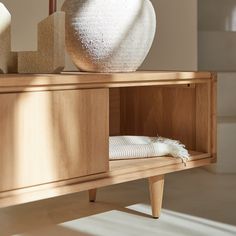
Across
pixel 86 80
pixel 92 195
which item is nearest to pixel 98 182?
pixel 86 80

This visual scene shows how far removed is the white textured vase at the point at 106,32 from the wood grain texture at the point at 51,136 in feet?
0.72

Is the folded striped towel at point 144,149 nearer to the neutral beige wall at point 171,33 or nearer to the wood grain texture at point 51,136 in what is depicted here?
the wood grain texture at point 51,136

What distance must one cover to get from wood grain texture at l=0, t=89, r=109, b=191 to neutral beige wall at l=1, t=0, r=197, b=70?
1.19 metres

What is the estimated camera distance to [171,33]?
2719 mm

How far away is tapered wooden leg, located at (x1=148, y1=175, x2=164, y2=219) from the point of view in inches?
63.4

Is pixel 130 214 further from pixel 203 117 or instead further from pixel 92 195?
pixel 203 117

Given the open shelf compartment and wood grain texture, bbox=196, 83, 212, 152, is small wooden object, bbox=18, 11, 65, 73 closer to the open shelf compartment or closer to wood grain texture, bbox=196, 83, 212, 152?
the open shelf compartment

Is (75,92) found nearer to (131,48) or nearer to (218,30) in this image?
(131,48)

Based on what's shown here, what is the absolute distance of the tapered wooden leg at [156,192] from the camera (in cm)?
161

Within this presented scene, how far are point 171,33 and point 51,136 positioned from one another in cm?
158

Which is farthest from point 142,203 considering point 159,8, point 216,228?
point 159,8


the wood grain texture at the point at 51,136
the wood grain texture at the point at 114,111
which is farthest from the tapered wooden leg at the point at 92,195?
the wood grain texture at the point at 51,136

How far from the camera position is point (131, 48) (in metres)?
1.58

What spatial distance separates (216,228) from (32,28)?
1303 mm
